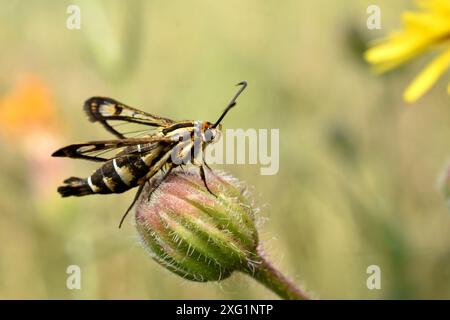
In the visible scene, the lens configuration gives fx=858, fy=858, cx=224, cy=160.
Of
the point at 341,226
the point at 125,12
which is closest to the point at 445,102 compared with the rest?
the point at 341,226

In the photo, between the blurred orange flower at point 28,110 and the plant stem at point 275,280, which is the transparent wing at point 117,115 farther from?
the blurred orange flower at point 28,110

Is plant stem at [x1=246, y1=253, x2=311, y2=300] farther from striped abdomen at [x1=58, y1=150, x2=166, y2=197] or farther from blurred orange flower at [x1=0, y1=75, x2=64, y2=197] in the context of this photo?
blurred orange flower at [x1=0, y1=75, x2=64, y2=197]

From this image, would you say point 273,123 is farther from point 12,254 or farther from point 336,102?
point 12,254

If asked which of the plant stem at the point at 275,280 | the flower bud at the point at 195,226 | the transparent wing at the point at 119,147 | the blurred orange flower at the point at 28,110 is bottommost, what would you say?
the plant stem at the point at 275,280

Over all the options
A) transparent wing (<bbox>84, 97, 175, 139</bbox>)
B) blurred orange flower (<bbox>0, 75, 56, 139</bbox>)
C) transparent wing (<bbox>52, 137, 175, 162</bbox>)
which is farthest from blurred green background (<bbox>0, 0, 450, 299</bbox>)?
transparent wing (<bbox>52, 137, 175, 162</bbox>)

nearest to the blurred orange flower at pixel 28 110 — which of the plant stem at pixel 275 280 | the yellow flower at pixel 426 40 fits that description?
the plant stem at pixel 275 280

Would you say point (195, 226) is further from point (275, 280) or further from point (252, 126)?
point (252, 126)
